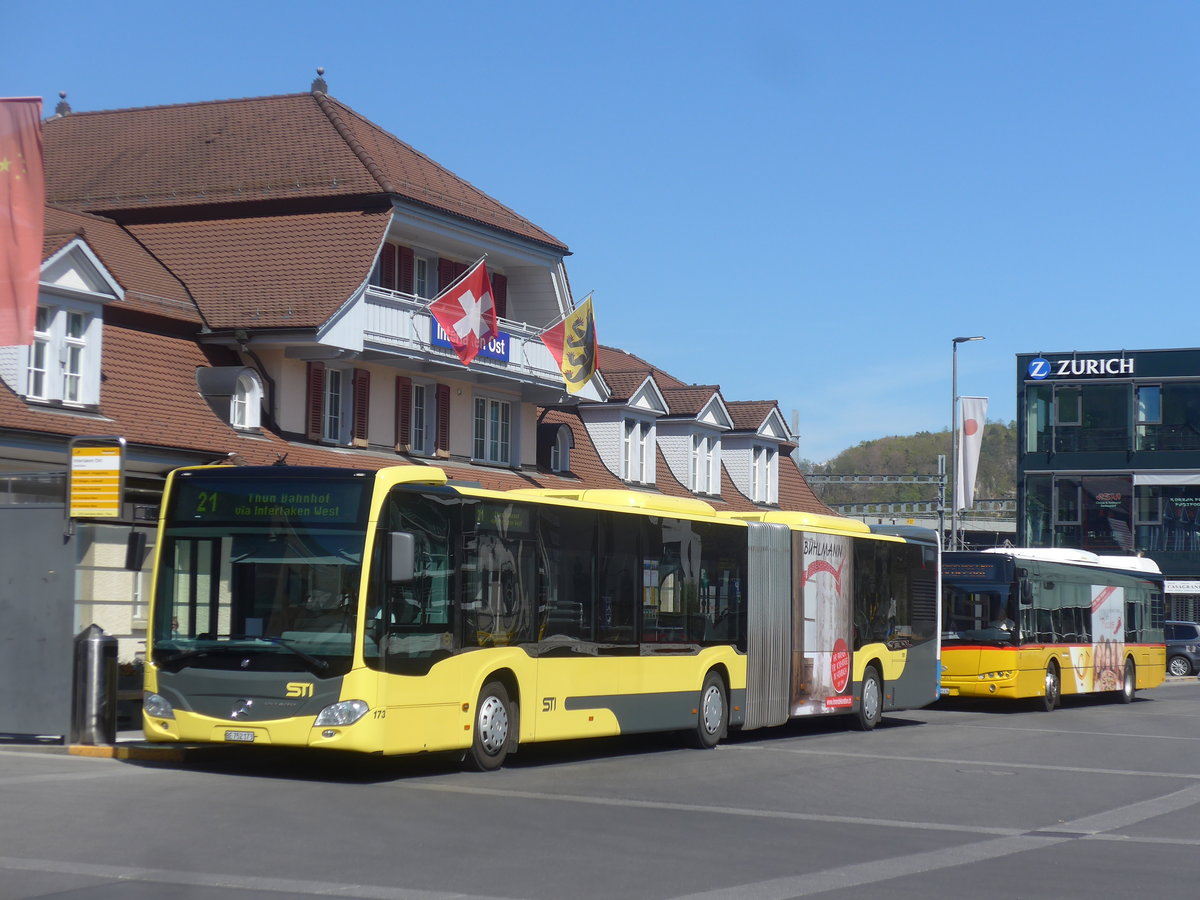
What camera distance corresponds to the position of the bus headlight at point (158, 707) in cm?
1555

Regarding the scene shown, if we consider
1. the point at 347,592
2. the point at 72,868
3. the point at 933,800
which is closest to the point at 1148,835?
the point at 933,800

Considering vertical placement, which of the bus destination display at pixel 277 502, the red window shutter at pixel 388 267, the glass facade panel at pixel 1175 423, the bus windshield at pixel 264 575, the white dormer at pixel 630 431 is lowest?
the bus windshield at pixel 264 575

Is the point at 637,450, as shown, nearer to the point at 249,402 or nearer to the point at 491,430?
the point at 491,430

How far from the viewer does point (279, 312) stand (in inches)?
1229

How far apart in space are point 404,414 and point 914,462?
442 feet

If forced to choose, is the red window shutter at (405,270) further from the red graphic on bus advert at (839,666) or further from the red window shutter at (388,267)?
the red graphic on bus advert at (839,666)

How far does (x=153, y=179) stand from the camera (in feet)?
116

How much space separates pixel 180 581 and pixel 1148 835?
Result: 8735 mm

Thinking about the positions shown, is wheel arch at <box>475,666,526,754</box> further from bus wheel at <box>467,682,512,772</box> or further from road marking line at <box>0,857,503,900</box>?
road marking line at <box>0,857,503,900</box>

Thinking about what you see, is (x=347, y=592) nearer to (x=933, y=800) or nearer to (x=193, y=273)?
(x=933, y=800)

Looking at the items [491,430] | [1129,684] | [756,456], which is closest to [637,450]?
[491,430]

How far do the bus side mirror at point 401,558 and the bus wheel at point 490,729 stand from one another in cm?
209

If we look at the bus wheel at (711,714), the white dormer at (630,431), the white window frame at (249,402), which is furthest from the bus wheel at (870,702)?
the white dormer at (630,431)

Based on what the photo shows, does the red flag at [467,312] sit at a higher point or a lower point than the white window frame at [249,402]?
higher
